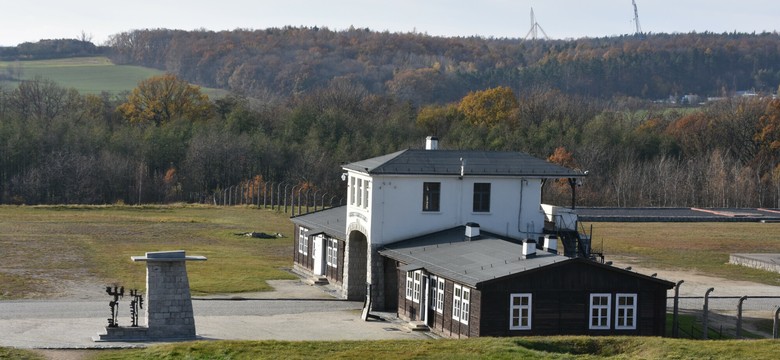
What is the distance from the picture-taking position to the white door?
49.2m

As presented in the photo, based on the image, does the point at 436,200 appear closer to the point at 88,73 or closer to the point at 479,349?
the point at 479,349

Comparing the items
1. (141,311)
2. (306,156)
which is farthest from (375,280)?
(306,156)

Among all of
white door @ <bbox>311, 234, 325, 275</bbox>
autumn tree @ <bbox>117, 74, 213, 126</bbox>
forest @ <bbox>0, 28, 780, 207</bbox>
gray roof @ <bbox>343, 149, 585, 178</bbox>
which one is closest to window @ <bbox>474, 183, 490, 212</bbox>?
gray roof @ <bbox>343, 149, 585, 178</bbox>

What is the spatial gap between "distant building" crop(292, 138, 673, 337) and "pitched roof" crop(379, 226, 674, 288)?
0.04m

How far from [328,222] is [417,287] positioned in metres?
12.7

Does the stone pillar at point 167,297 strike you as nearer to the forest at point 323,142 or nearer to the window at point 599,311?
the window at point 599,311

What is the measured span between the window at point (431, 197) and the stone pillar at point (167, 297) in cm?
1086

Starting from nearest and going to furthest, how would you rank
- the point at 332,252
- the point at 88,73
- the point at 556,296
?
the point at 556,296
the point at 332,252
the point at 88,73

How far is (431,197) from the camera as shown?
42.5 meters

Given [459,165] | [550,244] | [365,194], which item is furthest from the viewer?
[365,194]

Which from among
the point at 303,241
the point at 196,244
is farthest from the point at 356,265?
the point at 196,244

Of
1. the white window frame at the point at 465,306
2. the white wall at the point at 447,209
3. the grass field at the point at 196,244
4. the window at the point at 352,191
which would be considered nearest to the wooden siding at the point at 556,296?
the white window frame at the point at 465,306

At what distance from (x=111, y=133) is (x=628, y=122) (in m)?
50.8

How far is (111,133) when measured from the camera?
368 feet
